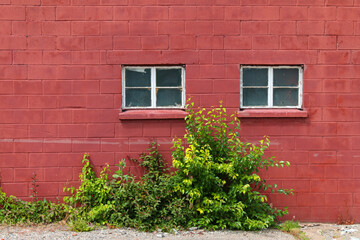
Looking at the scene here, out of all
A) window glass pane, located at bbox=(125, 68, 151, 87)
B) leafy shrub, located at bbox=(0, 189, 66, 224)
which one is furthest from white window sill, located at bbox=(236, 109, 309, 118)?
leafy shrub, located at bbox=(0, 189, 66, 224)

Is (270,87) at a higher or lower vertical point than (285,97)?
higher

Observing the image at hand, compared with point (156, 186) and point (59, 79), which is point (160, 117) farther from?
point (59, 79)

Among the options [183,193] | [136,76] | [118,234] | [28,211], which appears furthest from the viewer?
[136,76]

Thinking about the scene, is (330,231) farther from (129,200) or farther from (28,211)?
(28,211)

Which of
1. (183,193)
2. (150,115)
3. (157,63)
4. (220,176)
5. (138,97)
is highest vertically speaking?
(157,63)

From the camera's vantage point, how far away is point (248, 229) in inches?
193

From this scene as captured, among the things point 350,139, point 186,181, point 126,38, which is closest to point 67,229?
point 186,181

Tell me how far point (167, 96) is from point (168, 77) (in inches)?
10.8

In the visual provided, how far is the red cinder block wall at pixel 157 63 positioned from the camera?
5152 mm

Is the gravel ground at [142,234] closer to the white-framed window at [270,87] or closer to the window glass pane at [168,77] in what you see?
the white-framed window at [270,87]

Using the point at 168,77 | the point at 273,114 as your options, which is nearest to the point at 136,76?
the point at 168,77

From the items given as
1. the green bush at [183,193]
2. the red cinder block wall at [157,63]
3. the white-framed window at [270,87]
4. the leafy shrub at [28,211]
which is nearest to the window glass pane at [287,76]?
the white-framed window at [270,87]

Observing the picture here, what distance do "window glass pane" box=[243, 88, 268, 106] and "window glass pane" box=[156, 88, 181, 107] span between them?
0.97 metres

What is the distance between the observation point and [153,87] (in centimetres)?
532
